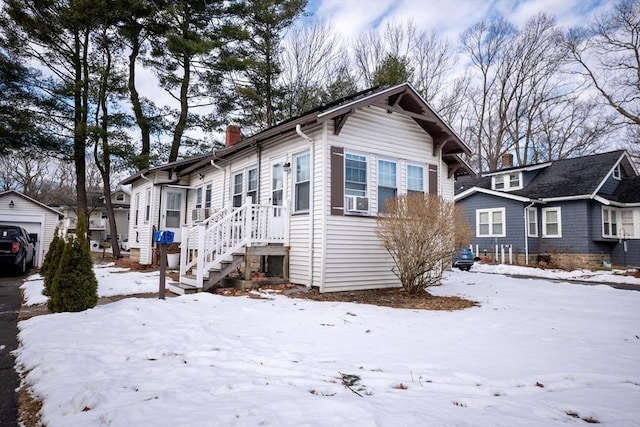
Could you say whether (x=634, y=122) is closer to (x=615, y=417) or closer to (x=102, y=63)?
(x=615, y=417)

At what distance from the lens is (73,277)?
222 inches

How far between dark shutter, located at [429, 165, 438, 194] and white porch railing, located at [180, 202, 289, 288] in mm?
4094

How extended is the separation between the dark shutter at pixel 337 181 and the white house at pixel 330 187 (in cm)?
2

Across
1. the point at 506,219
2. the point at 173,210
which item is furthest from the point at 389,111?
the point at 506,219

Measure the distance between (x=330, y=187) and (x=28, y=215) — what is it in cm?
1694

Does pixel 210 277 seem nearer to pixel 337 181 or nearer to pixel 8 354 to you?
pixel 337 181

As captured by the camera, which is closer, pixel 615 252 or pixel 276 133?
pixel 276 133

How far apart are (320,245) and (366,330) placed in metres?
3.24

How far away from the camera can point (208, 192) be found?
13.7 m

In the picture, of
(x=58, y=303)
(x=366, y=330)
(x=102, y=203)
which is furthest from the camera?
(x=102, y=203)

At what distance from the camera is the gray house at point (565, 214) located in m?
17.3

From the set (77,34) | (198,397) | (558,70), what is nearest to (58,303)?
(198,397)

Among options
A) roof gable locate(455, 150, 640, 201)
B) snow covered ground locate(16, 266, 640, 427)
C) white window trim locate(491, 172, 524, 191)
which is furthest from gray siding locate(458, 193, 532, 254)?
snow covered ground locate(16, 266, 640, 427)

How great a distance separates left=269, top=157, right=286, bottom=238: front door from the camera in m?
8.99
